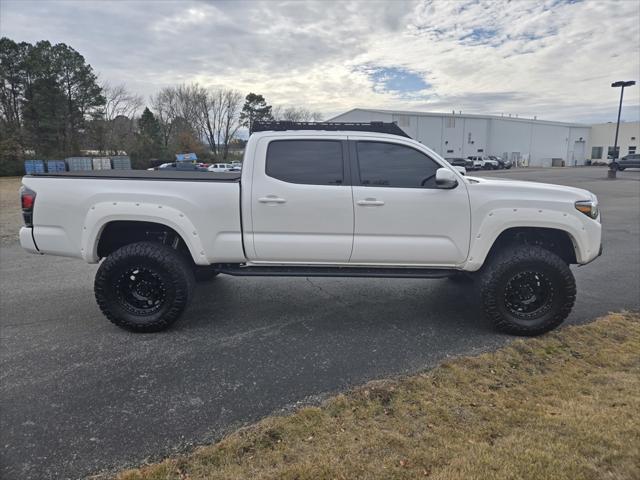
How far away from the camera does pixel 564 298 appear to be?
12.7 ft

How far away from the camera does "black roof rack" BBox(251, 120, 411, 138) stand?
430 centimetres

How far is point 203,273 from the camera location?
16.2ft

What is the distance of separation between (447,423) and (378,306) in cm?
226

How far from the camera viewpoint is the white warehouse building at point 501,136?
6156cm

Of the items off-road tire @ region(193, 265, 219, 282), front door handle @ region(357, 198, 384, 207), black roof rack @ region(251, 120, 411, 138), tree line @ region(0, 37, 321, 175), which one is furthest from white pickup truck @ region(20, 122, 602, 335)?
tree line @ region(0, 37, 321, 175)

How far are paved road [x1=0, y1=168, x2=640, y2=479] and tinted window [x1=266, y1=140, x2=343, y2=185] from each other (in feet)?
5.10

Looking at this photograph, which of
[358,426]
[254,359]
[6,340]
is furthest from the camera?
[6,340]

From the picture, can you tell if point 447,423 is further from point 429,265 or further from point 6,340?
point 6,340

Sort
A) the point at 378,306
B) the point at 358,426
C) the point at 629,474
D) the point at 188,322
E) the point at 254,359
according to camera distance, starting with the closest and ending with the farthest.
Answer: the point at 629,474, the point at 358,426, the point at 254,359, the point at 188,322, the point at 378,306

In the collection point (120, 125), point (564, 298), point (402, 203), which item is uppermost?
point (120, 125)

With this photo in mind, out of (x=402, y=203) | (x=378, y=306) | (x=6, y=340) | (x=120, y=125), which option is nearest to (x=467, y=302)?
(x=378, y=306)

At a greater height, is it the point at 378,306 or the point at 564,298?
the point at 564,298

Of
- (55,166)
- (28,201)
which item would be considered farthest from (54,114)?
(28,201)

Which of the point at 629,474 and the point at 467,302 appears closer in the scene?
the point at 629,474
